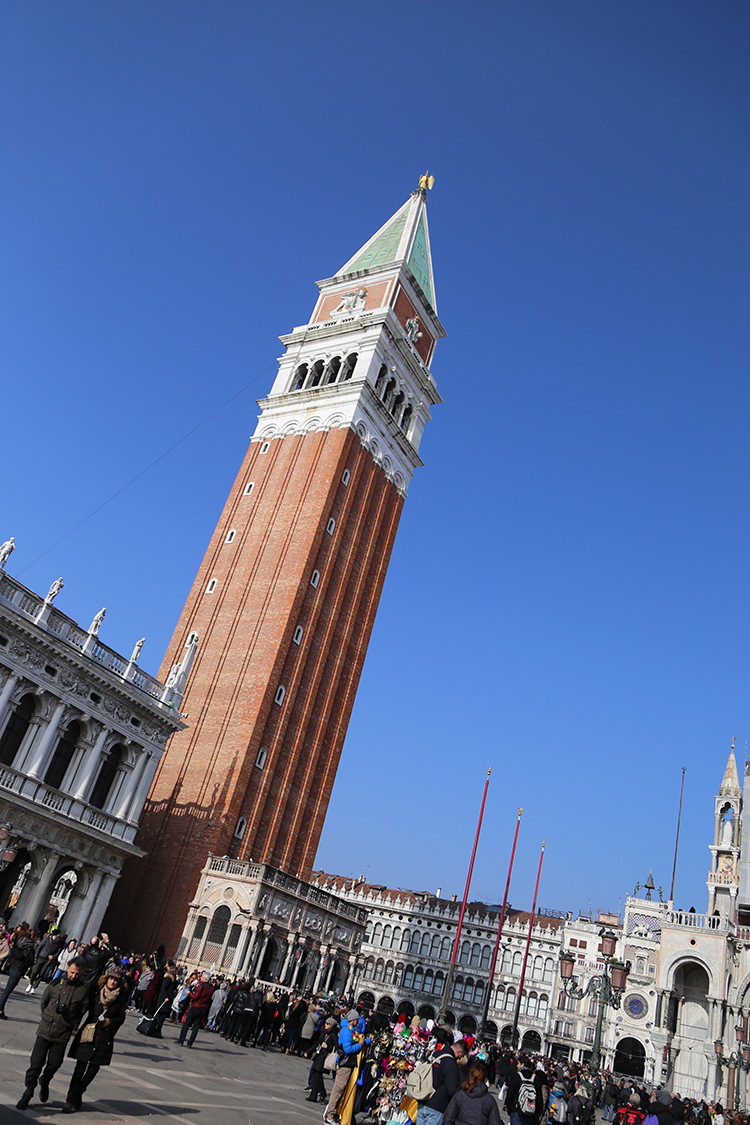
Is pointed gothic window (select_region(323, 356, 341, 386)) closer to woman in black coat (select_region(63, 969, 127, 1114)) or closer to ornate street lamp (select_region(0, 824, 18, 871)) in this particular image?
ornate street lamp (select_region(0, 824, 18, 871))

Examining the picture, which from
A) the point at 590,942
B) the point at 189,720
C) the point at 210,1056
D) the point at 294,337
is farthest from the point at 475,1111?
the point at 590,942

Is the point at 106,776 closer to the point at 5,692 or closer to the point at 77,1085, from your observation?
the point at 5,692

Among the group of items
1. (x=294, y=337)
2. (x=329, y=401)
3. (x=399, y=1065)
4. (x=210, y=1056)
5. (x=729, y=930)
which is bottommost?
(x=210, y=1056)

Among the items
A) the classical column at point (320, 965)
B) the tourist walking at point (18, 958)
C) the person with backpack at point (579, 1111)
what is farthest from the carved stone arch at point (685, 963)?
the tourist walking at point (18, 958)

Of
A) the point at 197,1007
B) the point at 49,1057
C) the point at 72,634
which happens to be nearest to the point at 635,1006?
the point at 72,634

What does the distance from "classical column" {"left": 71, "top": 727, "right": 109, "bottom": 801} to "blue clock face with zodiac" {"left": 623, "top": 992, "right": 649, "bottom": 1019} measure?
138 ft

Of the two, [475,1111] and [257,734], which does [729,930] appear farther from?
[475,1111]

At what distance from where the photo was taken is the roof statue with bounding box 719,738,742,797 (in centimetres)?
4909

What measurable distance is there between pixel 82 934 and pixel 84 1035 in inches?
839

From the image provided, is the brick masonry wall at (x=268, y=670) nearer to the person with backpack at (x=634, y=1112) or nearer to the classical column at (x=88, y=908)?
the classical column at (x=88, y=908)

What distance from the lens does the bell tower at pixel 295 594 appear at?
114ft

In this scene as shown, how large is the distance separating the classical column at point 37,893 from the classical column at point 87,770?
212cm

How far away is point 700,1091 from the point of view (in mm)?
37250

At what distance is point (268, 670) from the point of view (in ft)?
121
